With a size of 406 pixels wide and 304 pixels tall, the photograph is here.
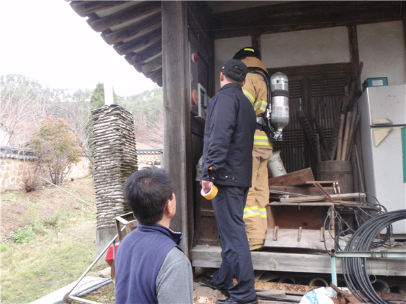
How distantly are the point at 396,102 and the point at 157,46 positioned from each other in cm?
374

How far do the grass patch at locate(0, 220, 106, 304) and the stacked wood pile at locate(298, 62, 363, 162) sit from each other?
5.42 m

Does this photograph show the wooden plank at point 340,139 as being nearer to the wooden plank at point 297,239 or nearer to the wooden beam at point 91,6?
the wooden plank at point 297,239

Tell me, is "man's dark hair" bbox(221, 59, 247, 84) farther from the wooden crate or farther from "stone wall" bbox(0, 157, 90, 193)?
"stone wall" bbox(0, 157, 90, 193)

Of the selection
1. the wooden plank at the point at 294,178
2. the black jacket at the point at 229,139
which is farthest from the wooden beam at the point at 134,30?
the wooden plank at the point at 294,178

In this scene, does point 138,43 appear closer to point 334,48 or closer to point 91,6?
point 91,6

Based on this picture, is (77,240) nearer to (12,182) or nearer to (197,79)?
(12,182)

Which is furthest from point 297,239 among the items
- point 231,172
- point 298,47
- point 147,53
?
point 147,53

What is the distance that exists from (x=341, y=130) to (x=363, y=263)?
223 cm

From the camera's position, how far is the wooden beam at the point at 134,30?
4320mm

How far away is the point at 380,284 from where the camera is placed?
9.87ft

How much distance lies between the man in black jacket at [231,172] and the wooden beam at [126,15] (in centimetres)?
161

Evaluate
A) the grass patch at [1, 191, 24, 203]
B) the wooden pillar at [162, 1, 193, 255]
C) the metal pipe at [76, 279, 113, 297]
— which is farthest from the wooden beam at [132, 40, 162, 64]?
the grass patch at [1, 191, 24, 203]

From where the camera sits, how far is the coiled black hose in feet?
8.30

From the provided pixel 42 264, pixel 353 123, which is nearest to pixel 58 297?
pixel 353 123
